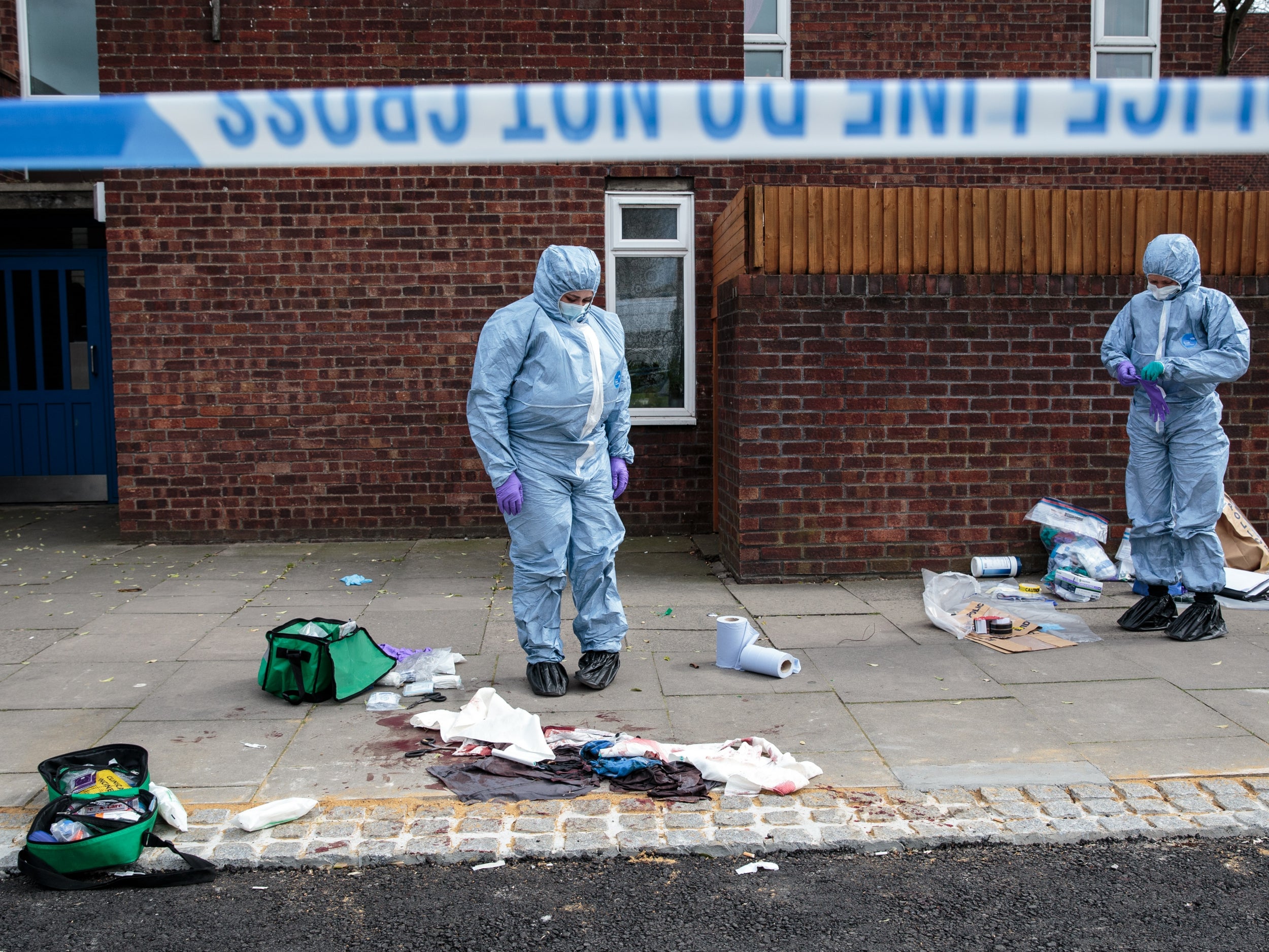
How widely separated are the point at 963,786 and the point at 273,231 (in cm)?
703

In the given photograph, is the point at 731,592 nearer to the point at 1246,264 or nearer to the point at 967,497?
the point at 967,497

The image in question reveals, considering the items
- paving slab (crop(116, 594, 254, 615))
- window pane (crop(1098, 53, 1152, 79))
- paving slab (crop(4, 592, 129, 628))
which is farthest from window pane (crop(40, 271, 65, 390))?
window pane (crop(1098, 53, 1152, 79))

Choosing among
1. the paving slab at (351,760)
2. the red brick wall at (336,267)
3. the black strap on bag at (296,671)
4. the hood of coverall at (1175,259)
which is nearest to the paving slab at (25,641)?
the black strap on bag at (296,671)

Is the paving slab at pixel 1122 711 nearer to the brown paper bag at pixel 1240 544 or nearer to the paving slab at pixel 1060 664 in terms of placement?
the paving slab at pixel 1060 664

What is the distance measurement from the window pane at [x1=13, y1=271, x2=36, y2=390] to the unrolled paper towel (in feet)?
27.8

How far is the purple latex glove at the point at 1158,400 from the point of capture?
5918 millimetres

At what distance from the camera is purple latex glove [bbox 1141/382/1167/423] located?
5918 millimetres

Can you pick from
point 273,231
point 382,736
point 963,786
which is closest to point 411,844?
point 382,736

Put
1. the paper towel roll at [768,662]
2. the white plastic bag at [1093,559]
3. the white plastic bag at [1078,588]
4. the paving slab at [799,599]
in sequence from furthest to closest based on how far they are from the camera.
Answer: the white plastic bag at [1093,559] < the white plastic bag at [1078,588] < the paving slab at [799,599] < the paper towel roll at [768,662]

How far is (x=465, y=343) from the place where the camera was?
892 centimetres

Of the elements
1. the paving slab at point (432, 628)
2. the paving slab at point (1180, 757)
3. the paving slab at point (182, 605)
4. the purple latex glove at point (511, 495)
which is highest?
the purple latex glove at point (511, 495)

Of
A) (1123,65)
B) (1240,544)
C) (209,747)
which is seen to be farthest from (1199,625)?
(1123,65)

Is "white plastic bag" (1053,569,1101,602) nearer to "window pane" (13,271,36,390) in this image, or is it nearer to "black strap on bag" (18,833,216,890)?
"black strap on bag" (18,833,216,890)

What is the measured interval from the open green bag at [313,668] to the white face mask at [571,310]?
1750mm
